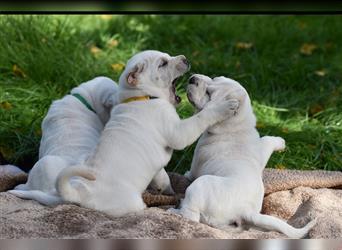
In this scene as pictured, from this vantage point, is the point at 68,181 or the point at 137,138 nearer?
the point at 68,181

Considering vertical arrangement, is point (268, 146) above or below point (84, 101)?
below

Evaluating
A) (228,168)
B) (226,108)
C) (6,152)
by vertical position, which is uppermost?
(226,108)

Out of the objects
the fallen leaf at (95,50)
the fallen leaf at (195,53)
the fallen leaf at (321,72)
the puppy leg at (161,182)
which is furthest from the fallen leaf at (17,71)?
the fallen leaf at (321,72)

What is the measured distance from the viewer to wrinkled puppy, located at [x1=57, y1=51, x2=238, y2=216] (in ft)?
9.14

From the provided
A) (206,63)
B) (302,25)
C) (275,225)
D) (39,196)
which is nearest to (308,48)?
(302,25)

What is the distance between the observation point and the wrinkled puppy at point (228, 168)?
2768mm

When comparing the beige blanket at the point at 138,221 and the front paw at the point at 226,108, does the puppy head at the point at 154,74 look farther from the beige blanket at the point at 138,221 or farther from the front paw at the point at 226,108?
the beige blanket at the point at 138,221

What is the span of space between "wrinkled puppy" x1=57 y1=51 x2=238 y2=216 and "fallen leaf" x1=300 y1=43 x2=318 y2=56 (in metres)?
2.79

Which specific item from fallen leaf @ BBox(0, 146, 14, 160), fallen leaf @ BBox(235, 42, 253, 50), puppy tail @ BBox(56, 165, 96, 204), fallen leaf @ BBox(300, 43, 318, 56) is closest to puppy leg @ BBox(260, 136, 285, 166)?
puppy tail @ BBox(56, 165, 96, 204)

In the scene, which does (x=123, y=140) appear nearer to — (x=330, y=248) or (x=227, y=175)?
(x=227, y=175)

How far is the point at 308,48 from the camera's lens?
18.9 ft

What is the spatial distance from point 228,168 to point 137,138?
13.9 inches

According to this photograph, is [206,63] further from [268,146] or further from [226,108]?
[226,108]

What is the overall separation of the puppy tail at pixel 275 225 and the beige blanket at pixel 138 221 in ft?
0.08
